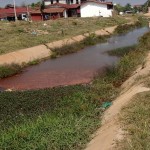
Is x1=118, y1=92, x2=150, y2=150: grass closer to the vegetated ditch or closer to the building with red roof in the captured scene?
the vegetated ditch

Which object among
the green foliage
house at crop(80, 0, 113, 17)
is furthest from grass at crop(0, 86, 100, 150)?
house at crop(80, 0, 113, 17)

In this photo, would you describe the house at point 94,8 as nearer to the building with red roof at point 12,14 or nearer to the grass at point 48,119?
the building with red roof at point 12,14

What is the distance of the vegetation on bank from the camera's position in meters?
8.84

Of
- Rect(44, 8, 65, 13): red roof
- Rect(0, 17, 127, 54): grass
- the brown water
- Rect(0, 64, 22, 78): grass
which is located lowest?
the brown water

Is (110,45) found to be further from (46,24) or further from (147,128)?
(147,128)

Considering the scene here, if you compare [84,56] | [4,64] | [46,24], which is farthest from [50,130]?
[46,24]

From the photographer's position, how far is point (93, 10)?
6206 centimetres

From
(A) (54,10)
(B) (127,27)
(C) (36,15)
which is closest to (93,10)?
(A) (54,10)

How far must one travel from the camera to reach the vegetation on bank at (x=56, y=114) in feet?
29.0

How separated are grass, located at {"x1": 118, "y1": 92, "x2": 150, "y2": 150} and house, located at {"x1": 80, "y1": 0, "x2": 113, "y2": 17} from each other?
51965 millimetres

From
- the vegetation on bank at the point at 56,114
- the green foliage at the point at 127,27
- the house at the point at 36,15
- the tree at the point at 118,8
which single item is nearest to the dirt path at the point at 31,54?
the vegetation on bank at the point at 56,114

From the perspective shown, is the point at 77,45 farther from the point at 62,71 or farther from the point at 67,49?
the point at 62,71

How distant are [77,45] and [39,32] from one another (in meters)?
6.08

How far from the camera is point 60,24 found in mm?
43844
